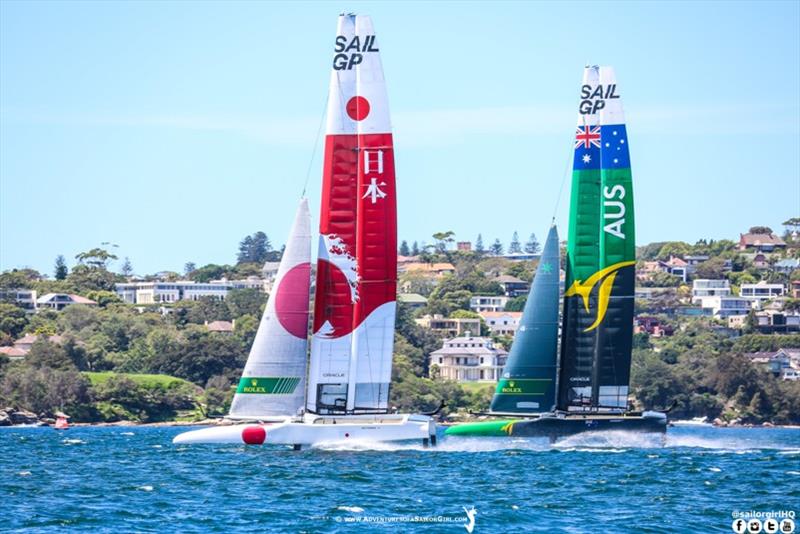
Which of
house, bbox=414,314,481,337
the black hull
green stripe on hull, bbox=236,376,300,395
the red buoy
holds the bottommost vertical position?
the red buoy

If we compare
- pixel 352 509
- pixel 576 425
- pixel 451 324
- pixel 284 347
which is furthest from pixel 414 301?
pixel 352 509

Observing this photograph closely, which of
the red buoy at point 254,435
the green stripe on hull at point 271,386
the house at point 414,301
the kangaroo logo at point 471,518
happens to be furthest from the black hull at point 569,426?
the house at point 414,301

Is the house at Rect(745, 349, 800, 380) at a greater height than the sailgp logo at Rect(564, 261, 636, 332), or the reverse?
the sailgp logo at Rect(564, 261, 636, 332)

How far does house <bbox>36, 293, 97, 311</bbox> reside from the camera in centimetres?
17898

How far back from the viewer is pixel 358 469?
144 feet

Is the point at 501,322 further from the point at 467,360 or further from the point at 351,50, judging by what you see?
the point at 351,50

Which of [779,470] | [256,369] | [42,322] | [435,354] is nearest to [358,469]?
[256,369]

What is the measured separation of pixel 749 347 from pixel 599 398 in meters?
101

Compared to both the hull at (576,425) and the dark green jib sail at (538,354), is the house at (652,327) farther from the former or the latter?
the hull at (576,425)

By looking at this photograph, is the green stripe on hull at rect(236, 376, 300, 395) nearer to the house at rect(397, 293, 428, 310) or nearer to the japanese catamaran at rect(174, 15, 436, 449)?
the japanese catamaran at rect(174, 15, 436, 449)

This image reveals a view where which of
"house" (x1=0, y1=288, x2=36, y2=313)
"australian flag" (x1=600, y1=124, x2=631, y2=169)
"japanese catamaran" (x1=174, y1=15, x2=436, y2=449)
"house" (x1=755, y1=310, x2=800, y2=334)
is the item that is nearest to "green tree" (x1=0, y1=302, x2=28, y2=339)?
"house" (x1=0, y1=288, x2=36, y2=313)

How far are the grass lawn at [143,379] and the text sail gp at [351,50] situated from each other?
224ft

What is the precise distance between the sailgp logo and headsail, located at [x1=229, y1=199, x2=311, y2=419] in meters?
11.2

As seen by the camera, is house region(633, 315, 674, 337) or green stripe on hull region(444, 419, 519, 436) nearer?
green stripe on hull region(444, 419, 519, 436)
